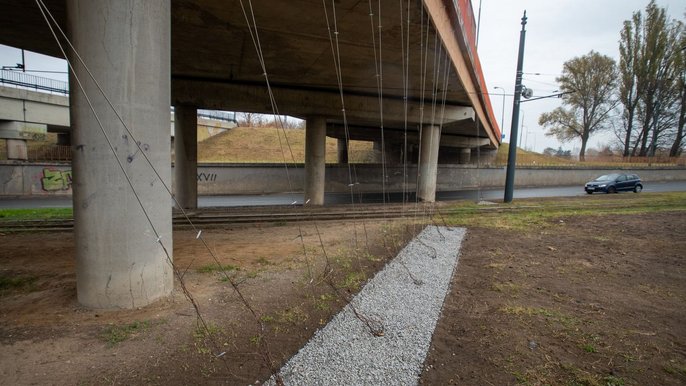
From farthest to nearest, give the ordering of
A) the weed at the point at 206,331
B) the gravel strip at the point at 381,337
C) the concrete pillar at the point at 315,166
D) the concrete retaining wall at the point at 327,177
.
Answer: the concrete retaining wall at the point at 327,177
the concrete pillar at the point at 315,166
the weed at the point at 206,331
the gravel strip at the point at 381,337

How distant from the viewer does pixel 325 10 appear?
348 inches

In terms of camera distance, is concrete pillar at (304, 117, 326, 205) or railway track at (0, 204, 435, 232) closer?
railway track at (0, 204, 435, 232)

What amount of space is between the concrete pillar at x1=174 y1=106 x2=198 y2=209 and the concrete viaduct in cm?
5

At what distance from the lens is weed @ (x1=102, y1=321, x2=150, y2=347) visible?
11.6 ft

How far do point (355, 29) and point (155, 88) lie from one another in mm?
7483

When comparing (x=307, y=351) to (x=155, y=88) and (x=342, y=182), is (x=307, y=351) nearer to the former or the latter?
(x=155, y=88)

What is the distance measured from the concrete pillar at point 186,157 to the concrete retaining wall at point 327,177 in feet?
19.7

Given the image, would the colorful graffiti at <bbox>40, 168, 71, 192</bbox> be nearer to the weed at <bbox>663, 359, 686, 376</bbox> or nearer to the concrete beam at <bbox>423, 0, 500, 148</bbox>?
the concrete beam at <bbox>423, 0, 500, 148</bbox>

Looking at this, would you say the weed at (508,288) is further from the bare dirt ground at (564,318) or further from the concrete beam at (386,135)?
the concrete beam at (386,135)

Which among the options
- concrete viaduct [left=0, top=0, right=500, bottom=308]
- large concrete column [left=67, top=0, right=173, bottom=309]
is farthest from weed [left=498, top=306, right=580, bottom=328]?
large concrete column [left=67, top=0, right=173, bottom=309]

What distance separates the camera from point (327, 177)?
33000mm

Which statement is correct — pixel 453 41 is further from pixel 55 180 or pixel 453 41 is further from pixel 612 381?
pixel 55 180

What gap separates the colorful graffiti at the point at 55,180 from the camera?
82.9 feet

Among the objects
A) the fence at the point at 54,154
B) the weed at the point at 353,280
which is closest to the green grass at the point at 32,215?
the weed at the point at 353,280
